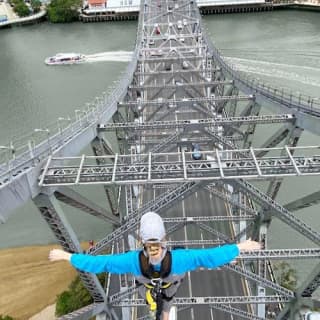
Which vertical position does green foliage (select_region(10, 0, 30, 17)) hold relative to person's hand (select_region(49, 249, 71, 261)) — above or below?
below

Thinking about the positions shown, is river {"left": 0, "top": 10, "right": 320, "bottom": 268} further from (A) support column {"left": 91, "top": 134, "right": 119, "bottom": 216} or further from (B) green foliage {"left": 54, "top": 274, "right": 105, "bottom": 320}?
(B) green foliage {"left": 54, "top": 274, "right": 105, "bottom": 320}

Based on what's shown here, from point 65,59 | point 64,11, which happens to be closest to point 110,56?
point 65,59

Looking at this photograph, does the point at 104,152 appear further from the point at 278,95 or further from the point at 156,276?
the point at 156,276

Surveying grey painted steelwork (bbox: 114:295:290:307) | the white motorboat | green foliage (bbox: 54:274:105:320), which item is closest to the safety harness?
grey painted steelwork (bbox: 114:295:290:307)

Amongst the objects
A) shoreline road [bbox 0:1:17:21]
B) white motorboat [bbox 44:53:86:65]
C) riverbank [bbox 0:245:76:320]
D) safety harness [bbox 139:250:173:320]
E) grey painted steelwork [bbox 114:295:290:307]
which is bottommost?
shoreline road [bbox 0:1:17:21]

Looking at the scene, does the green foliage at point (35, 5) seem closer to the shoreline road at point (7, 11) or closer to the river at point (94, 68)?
the shoreline road at point (7, 11)

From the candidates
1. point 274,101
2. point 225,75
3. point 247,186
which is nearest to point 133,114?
point 225,75
